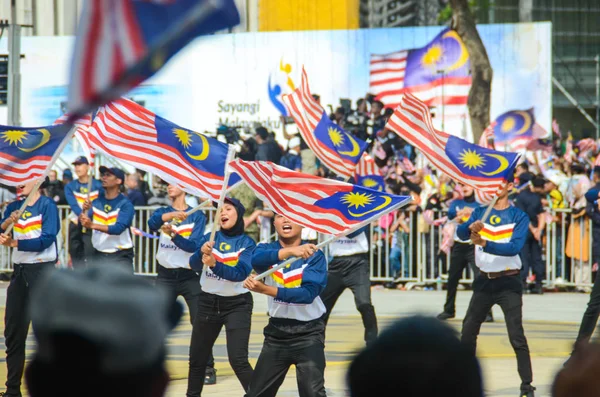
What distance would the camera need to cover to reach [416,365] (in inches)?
81.2

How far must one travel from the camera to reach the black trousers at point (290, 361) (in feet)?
22.8

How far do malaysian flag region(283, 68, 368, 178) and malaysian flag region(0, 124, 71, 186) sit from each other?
3291mm

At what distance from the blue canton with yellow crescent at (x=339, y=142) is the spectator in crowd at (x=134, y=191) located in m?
7.22

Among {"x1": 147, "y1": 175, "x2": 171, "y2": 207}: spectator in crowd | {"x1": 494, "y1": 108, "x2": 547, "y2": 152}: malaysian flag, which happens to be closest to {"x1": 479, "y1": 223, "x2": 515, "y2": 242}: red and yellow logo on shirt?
{"x1": 147, "y1": 175, "x2": 171, "y2": 207}: spectator in crowd

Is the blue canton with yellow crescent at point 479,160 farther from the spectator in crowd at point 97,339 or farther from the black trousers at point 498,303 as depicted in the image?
the spectator in crowd at point 97,339

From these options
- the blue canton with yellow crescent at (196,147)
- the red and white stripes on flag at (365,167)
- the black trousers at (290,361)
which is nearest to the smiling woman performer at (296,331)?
the black trousers at (290,361)

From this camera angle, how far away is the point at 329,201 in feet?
26.6

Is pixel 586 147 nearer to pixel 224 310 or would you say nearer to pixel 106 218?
pixel 106 218

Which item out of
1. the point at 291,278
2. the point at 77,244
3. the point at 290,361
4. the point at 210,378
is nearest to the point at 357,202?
the point at 291,278

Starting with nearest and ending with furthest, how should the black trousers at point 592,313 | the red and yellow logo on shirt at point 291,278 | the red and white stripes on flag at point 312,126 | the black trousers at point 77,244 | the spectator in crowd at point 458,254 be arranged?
the red and yellow logo on shirt at point 291,278, the black trousers at point 592,313, the red and white stripes on flag at point 312,126, the spectator in crowd at point 458,254, the black trousers at point 77,244

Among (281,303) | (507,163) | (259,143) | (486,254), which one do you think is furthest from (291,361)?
(259,143)

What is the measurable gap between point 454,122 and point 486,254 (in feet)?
53.9

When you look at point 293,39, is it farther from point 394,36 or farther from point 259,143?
point 259,143

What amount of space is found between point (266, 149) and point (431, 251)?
11.9 ft
